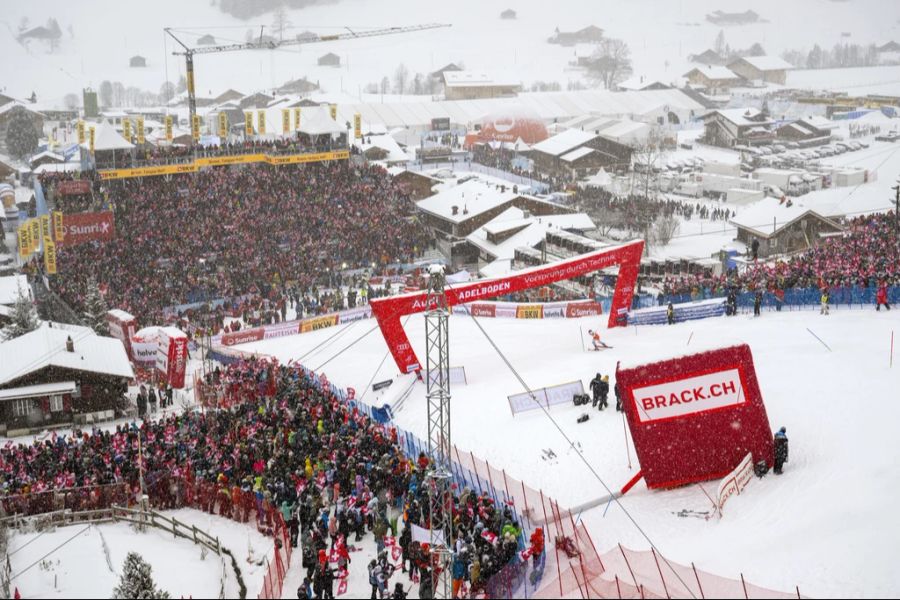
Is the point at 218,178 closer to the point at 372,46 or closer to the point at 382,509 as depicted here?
the point at 382,509

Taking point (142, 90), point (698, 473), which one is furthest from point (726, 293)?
point (142, 90)

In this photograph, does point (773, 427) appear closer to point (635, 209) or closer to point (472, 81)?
point (635, 209)

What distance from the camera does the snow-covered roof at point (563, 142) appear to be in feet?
192

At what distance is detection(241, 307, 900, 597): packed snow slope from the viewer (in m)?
11.7

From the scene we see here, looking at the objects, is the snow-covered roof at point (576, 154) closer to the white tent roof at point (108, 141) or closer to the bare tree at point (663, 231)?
the bare tree at point (663, 231)

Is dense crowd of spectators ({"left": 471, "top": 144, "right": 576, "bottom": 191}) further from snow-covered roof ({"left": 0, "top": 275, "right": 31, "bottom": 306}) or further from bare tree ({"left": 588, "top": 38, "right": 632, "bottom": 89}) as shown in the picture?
bare tree ({"left": 588, "top": 38, "right": 632, "bottom": 89})

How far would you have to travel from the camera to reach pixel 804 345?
20531mm

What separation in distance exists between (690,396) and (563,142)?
47.3m

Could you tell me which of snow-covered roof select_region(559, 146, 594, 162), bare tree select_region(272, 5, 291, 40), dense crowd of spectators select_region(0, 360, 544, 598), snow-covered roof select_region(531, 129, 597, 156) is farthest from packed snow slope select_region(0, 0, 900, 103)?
A: dense crowd of spectators select_region(0, 360, 544, 598)

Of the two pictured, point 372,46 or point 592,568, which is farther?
point 372,46

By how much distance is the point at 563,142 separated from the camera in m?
59.8

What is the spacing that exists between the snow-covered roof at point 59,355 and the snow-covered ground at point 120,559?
305 inches

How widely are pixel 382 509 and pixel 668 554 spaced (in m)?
4.30

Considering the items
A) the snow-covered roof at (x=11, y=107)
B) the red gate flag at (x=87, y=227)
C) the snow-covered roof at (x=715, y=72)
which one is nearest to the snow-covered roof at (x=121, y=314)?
the red gate flag at (x=87, y=227)
